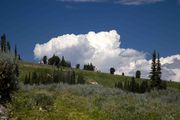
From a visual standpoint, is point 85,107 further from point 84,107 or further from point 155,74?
point 155,74

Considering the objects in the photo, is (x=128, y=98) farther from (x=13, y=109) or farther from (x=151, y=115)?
(x=13, y=109)

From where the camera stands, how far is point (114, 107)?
25.7 metres

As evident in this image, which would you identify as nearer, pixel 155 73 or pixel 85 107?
pixel 85 107

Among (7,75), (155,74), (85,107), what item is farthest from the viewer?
(155,74)

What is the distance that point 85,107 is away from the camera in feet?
85.6

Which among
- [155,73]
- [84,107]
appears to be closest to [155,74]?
[155,73]

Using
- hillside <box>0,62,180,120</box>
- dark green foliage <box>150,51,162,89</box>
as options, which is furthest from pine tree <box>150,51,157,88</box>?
hillside <box>0,62,180,120</box>

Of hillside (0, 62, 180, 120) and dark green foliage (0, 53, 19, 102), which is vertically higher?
dark green foliage (0, 53, 19, 102)

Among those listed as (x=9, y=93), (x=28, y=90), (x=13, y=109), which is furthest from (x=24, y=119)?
(x=28, y=90)

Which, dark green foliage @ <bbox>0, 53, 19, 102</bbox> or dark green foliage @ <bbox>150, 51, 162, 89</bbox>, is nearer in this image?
dark green foliage @ <bbox>0, 53, 19, 102</bbox>

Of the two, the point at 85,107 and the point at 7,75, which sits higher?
the point at 7,75

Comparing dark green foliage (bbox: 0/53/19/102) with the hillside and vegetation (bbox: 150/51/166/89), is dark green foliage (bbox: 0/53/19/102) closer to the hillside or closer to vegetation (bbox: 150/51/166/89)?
the hillside

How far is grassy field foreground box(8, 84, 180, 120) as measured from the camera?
2425 centimetres

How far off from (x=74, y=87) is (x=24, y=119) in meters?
9.25
